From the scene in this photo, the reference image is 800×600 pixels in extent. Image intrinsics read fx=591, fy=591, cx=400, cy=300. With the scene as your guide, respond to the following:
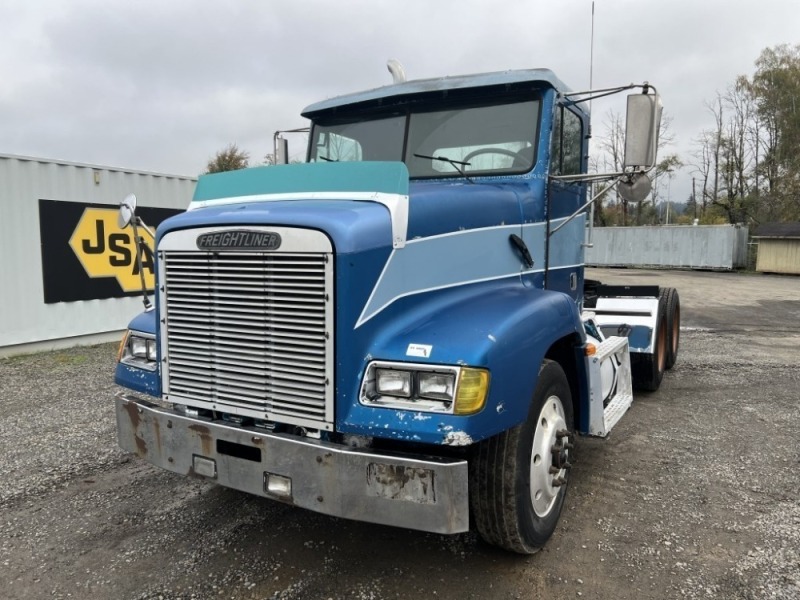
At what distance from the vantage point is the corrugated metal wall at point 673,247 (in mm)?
28938

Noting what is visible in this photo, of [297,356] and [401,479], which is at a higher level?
[297,356]

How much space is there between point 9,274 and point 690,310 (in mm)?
14151

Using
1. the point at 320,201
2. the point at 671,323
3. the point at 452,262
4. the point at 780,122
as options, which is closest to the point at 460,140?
the point at 452,262

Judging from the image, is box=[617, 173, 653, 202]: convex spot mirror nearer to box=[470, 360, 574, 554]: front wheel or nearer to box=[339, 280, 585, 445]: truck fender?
box=[339, 280, 585, 445]: truck fender

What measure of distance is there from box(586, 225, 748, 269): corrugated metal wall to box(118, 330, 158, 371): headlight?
1085 inches

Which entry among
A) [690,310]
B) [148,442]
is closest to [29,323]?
[148,442]

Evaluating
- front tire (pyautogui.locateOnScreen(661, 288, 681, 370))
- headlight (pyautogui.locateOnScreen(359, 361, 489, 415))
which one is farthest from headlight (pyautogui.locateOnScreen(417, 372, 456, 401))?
front tire (pyautogui.locateOnScreen(661, 288, 681, 370))

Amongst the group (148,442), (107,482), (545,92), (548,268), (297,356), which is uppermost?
(545,92)

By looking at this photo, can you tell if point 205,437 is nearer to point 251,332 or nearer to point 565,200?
point 251,332

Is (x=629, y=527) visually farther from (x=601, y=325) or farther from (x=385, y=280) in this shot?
(x=601, y=325)

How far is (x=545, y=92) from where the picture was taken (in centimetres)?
391

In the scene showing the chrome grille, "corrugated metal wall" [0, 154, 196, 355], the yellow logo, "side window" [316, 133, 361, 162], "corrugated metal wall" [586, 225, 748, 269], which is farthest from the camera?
"corrugated metal wall" [586, 225, 748, 269]

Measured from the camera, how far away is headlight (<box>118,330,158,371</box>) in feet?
10.4

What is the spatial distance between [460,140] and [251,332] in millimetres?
2152
